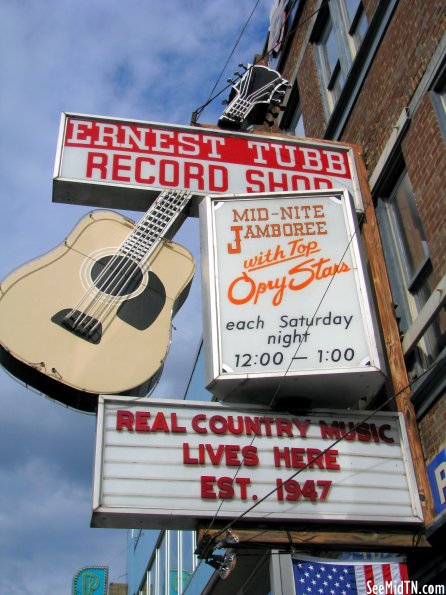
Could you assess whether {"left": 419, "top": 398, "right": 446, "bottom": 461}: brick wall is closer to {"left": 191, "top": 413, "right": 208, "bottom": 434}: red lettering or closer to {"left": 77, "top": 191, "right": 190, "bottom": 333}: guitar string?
{"left": 191, "top": 413, "right": 208, "bottom": 434}: red lettering

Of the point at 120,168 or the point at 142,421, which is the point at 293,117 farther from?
the point at 142,421

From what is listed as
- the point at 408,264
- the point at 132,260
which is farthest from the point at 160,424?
the point at 408,264

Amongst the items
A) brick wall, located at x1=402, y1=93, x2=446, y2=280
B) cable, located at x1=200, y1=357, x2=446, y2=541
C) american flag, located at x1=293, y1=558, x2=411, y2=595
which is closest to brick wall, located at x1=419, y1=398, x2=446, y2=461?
cable, located at x1=200, y1=357, x2=446, y2=541

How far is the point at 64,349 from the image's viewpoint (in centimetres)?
732

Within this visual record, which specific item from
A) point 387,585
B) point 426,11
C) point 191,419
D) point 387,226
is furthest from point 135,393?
point 426,11

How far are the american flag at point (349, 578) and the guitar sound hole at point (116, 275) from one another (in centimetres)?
332

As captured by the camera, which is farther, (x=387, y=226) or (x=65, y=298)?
(x=387, y=226)

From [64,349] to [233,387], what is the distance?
5.44ft

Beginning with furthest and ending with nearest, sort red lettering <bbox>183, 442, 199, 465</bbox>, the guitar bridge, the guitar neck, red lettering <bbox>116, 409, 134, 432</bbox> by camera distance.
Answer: the guitar neck → the guitar bridge → red lettering <bbox>116, 409, 134, 432</bbox> → red lettering <bbox>183, 442, 199, 465</bbox>

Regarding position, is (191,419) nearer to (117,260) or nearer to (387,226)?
(117,260)

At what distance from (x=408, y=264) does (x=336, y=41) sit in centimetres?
460

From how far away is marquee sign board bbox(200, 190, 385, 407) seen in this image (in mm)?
7082

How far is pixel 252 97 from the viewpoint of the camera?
36.1 ft

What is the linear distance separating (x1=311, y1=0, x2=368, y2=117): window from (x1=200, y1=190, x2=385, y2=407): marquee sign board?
3257 millimetres
